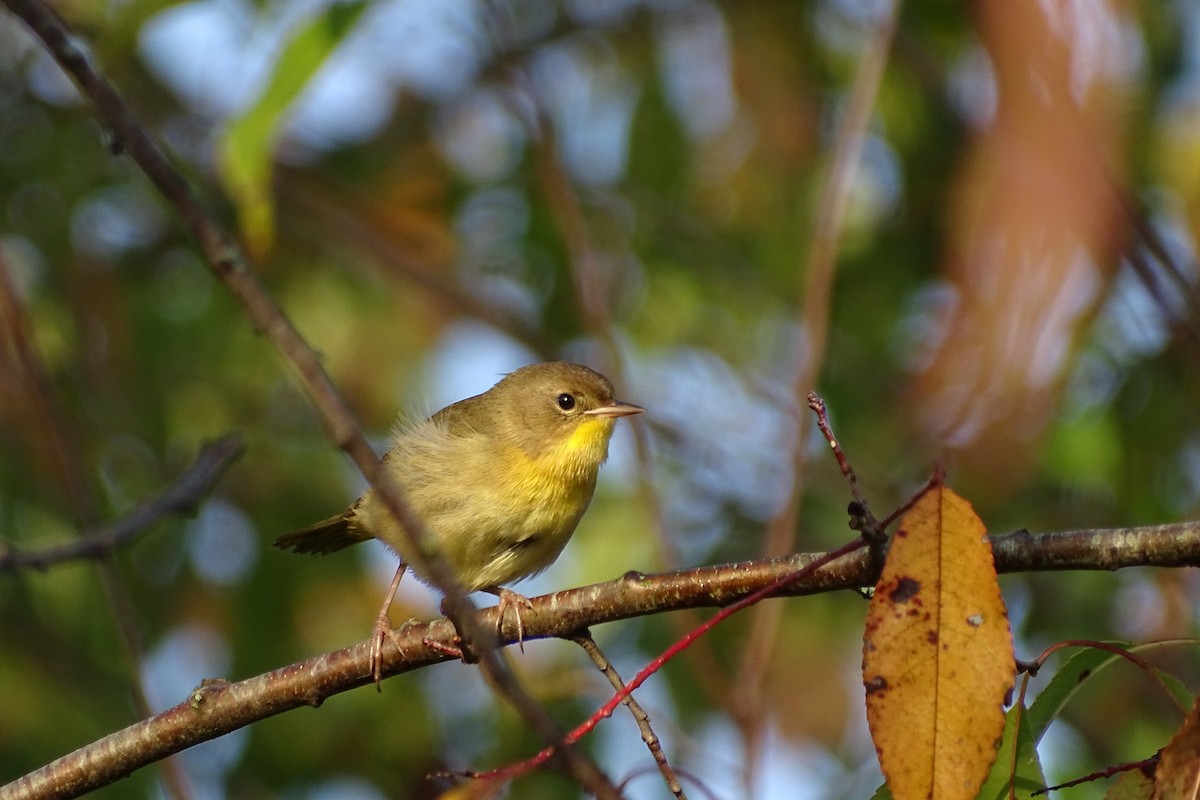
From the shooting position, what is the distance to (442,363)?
8.73 metres

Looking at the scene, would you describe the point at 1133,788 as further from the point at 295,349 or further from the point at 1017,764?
the point at 295,349

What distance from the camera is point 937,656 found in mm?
2451

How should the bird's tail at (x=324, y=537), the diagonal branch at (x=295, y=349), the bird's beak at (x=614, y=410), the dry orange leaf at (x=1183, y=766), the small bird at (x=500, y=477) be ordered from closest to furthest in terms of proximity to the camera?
1. the diagonal branch at (x=295, y=349)
2. the dry orange leaf at (x=1183, y=766)
3. the small bird at (x=500, y=477)
4. the bird's beak at (x=614, y=410)
5. the bird's tail at (x=324, y=537)

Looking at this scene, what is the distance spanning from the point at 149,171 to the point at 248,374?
254 inches

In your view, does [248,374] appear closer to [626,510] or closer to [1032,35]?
[626,510]

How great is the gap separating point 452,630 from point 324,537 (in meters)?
2.62

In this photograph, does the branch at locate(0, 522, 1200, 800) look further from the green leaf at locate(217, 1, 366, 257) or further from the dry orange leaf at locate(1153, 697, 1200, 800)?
the green leaf at locate(217, 1, 366, 257)

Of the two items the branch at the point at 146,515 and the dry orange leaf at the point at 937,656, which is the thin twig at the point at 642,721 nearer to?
the dry orange leaf at the point at 937,656

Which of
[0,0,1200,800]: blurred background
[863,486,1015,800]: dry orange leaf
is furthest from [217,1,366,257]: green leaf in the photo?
[863,486,1015,800]: dry orange leaf

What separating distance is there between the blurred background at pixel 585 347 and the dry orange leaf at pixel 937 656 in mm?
2125

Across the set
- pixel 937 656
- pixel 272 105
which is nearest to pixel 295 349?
pixel 937 656

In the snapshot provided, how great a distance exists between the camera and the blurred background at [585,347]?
564 centimetres

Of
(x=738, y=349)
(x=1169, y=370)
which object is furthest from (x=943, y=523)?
(x=738, y=349)

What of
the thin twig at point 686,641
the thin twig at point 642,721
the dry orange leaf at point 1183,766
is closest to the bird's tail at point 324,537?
the thin twig at point 642,721
